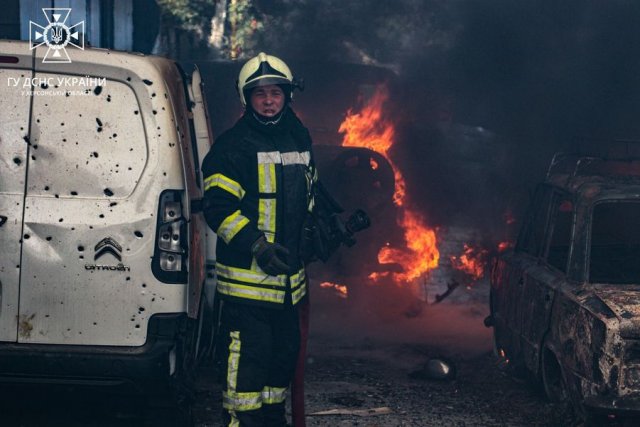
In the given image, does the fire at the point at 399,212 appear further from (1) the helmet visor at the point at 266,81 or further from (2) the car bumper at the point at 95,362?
(2) the car bumper at the point at 95,362

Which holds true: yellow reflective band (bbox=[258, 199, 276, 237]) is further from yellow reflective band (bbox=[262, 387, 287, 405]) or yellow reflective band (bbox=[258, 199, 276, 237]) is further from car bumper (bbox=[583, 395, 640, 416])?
car bumper (bbox=[583, 395, 640, 416])

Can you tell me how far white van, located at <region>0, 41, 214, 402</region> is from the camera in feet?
14.2

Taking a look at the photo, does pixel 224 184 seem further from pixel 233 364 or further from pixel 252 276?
pixel 233 364

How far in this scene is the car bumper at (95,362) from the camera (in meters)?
4.33

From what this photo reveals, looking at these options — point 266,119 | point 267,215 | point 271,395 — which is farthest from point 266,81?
point 271,395

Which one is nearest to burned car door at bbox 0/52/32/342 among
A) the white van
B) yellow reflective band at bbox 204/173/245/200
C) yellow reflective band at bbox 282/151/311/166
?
the white van

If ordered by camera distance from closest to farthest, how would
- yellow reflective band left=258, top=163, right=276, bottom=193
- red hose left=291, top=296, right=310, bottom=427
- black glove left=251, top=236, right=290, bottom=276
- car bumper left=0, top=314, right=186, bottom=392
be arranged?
1. car bumper left=0, top=314, right=186, bottom=392
2. black glove left=251, top=236, right=290, bottom=276
3. yellow reflective band left=258, top=163, right=276, bottom=193
4. red hose left=291, top=296, right=310, bottom=427

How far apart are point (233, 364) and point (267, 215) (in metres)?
0.88

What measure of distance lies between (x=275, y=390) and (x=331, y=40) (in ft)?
49.9

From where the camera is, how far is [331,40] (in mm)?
19297

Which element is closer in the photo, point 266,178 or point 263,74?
point 266,178

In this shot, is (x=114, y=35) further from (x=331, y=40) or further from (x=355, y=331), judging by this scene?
(x=331, y=40)

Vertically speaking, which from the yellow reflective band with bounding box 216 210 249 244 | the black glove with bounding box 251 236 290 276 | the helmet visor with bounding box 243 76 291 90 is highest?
the helmet visor with bounding box 243 76 291 90

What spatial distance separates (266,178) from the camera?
191 inches
